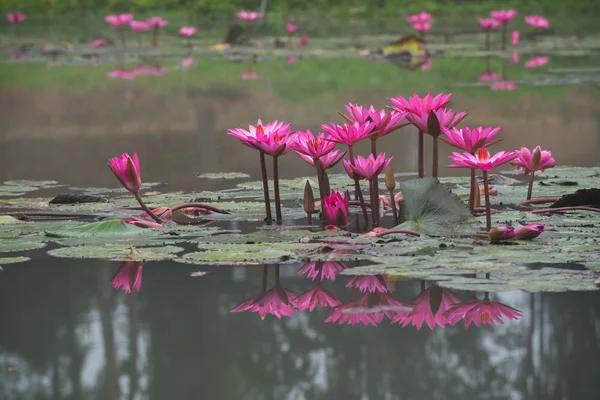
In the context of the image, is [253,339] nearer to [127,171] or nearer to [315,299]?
[315,299]

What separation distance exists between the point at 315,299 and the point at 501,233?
0.49 metres

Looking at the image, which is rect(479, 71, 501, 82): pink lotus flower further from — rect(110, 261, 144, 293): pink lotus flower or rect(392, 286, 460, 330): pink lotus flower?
rect(392, 286, 460, 330): pink lotus flower

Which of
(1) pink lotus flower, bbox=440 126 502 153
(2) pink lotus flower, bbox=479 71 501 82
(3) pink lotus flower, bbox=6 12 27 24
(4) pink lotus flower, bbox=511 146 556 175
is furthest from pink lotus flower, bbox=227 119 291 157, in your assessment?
(3) pink lotus flower, bbox=6 12 27 24

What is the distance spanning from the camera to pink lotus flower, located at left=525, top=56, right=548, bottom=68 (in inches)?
370

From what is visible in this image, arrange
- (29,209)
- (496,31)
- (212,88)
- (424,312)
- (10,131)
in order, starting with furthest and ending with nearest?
(496,31), (212,88), (10,131), (29,209), (424,312)

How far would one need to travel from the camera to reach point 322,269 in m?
2.03

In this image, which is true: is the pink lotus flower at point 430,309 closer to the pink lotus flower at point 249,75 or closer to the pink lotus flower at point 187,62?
the pink lotus flower at point 249,75

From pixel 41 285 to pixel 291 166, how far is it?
1877mm

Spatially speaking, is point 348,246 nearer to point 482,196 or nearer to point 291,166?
point 482,196

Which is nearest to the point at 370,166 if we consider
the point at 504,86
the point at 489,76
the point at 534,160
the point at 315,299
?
the point at 534,160

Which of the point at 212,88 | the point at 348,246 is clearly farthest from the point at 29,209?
the point at 212,88

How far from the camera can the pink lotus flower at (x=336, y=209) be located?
239 centimetres

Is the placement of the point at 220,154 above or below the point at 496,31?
below

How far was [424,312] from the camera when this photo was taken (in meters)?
1.71
